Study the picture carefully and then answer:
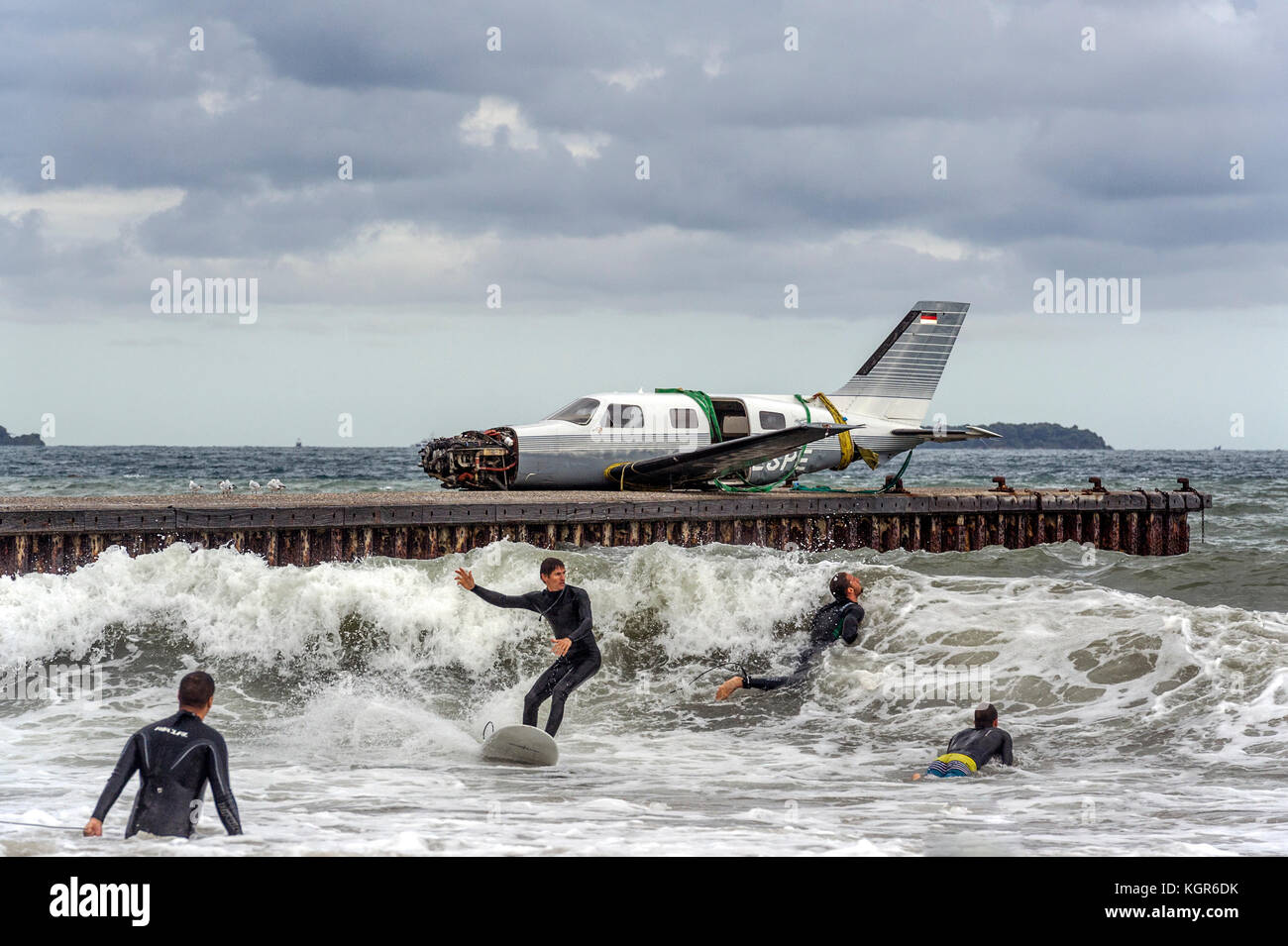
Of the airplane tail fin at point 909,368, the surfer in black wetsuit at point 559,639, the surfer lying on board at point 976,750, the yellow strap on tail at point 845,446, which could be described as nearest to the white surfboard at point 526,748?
the surfer in black wetsuit at point 559,639

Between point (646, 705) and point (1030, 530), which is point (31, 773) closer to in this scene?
point (646, 705)

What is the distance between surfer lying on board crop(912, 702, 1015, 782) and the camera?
418 inches

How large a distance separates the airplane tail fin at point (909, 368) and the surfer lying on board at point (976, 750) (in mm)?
16702

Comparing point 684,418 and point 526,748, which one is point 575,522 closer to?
point 684,418

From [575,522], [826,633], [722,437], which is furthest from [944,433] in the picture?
[826,633]

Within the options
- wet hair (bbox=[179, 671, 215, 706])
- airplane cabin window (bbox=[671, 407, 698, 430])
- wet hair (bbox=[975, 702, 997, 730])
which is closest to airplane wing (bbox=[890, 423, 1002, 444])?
airplane cabin window (bbox=[671, 407, 698, 430])

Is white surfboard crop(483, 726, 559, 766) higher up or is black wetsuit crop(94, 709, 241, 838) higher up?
black wetsuit crop(94, 709, 241, 838)

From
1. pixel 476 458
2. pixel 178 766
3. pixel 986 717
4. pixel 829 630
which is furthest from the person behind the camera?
pixel 476 458

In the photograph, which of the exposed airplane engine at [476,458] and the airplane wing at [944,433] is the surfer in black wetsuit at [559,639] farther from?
the airplane wing at [944,433]

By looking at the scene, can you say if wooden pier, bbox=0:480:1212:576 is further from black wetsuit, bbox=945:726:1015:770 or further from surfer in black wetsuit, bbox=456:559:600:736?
black wetsuit, bbox=945:726:1015:770

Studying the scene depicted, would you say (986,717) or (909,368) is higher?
(909,368)

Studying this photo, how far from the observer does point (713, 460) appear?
24.3 metres

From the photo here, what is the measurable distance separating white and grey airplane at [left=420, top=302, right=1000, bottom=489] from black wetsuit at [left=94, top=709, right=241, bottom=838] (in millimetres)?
16563

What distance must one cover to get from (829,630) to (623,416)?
34.9 ft
